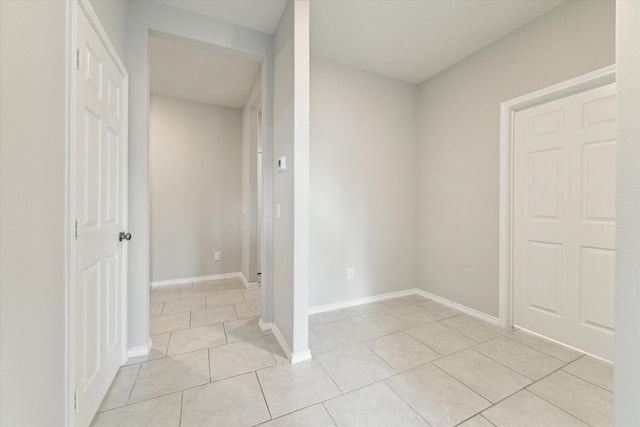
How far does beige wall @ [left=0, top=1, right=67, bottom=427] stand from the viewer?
2.23 feet

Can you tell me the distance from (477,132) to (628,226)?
225 centimetres

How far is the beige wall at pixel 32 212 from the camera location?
680mm

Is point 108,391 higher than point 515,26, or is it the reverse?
point 515,26

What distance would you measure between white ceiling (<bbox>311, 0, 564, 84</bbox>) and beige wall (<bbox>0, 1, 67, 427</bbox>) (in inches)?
75.4

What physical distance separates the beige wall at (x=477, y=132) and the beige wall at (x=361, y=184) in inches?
9.0

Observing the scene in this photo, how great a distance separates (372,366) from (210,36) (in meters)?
2.92

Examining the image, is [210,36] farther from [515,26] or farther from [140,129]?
[515,26]

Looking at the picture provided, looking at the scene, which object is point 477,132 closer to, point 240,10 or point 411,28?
point 411,28

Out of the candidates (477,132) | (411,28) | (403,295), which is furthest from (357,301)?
(411,28)

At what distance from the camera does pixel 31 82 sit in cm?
80

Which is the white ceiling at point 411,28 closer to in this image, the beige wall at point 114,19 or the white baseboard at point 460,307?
the beige wall at point 114,19

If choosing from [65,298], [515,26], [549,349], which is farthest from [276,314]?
[515,26]

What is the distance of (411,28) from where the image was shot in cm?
229

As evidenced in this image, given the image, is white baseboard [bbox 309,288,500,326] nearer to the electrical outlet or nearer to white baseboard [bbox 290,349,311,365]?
the electrical outlet
